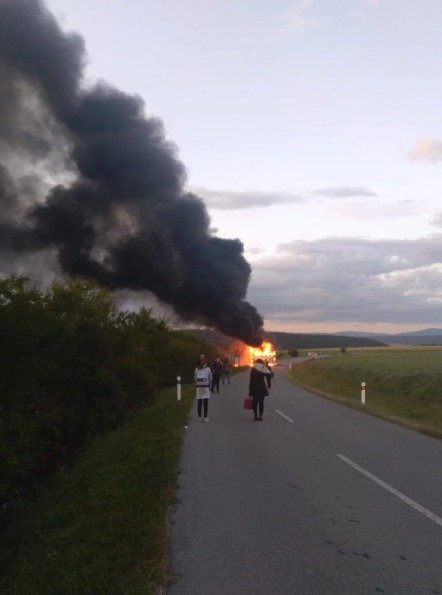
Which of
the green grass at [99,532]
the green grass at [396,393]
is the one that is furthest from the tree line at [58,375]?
the green grass at [396,393]

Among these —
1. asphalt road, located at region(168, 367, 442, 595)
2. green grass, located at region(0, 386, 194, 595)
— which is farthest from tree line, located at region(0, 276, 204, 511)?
asphalt road, located at region(168, 367, 442, 595)

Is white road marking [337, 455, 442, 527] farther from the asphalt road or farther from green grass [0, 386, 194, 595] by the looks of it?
green grass [0, 386, 194, 595]

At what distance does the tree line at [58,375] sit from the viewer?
12992 mm

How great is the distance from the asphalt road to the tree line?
3278mm

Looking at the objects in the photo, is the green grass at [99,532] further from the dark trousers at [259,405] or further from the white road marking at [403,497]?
the dark trousers at [259,405]

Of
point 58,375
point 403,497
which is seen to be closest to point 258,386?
point 58,375

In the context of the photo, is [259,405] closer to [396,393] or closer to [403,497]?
[403,497]

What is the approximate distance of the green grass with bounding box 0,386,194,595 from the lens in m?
5.33

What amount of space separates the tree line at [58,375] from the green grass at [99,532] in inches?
54.1

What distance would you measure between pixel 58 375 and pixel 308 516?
11.9 meters

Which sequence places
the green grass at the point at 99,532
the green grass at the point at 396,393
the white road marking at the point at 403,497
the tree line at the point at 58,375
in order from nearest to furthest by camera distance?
1. the green grass at the point at 99,532
2. the white road marking at the point at 403,497
3. the tree line at the point at 58,375
4. the green grass at the point at 396,393

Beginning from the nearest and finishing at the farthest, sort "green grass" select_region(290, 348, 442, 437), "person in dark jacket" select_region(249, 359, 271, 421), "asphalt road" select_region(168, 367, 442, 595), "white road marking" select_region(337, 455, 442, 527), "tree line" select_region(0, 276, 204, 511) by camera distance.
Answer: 1. "asphalt road" select_region(168, 367, 442, 595)
2. "white road marking" select_region(337, 455, 442, 527)
3. "tree line" select_region(0, 276, 204, 511)
4. "person in dark jacket" select_region(249, 359, 271, 421)
5. "green grass" select_region(290, 348, 442, 437)

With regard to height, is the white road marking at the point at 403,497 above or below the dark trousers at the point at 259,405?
below

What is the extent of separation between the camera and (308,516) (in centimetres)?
716
